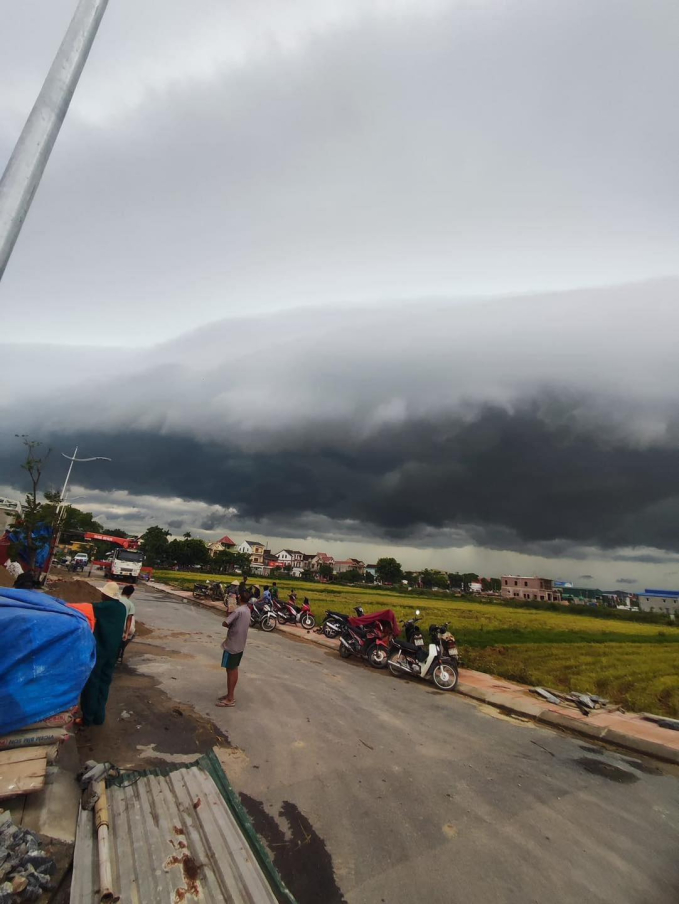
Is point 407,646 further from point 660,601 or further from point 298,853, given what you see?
point 660,601

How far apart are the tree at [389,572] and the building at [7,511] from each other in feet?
333

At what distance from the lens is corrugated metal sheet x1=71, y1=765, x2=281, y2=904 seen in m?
2.65

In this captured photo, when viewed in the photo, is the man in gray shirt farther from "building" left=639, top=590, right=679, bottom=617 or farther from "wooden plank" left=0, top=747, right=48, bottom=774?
"building" left=639, top=590, right=679, bottom=617

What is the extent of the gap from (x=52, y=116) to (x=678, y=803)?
942 centimetres

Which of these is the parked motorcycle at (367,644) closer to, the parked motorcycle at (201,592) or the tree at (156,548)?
the parked motorcycle at (201,592)

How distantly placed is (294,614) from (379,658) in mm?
7525

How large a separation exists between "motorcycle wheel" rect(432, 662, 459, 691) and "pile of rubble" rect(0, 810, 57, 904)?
8676 mm

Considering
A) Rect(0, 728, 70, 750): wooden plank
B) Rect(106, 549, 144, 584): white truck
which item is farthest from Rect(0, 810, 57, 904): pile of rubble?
Rect(106, 549, 144, 584): white truck

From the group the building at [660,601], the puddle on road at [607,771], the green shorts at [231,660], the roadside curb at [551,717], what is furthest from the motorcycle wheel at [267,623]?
the building at [660,601]

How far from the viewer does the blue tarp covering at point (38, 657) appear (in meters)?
3.54

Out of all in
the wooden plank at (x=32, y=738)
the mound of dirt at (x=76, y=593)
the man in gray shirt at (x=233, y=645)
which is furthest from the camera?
the mound of dirt at (x=76, y=593)

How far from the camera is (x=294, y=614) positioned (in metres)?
18.3

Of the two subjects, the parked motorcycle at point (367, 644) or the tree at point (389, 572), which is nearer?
the parked motorcycle at point (367, 644)

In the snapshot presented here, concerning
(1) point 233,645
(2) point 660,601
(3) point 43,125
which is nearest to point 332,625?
(1) point 233,645
